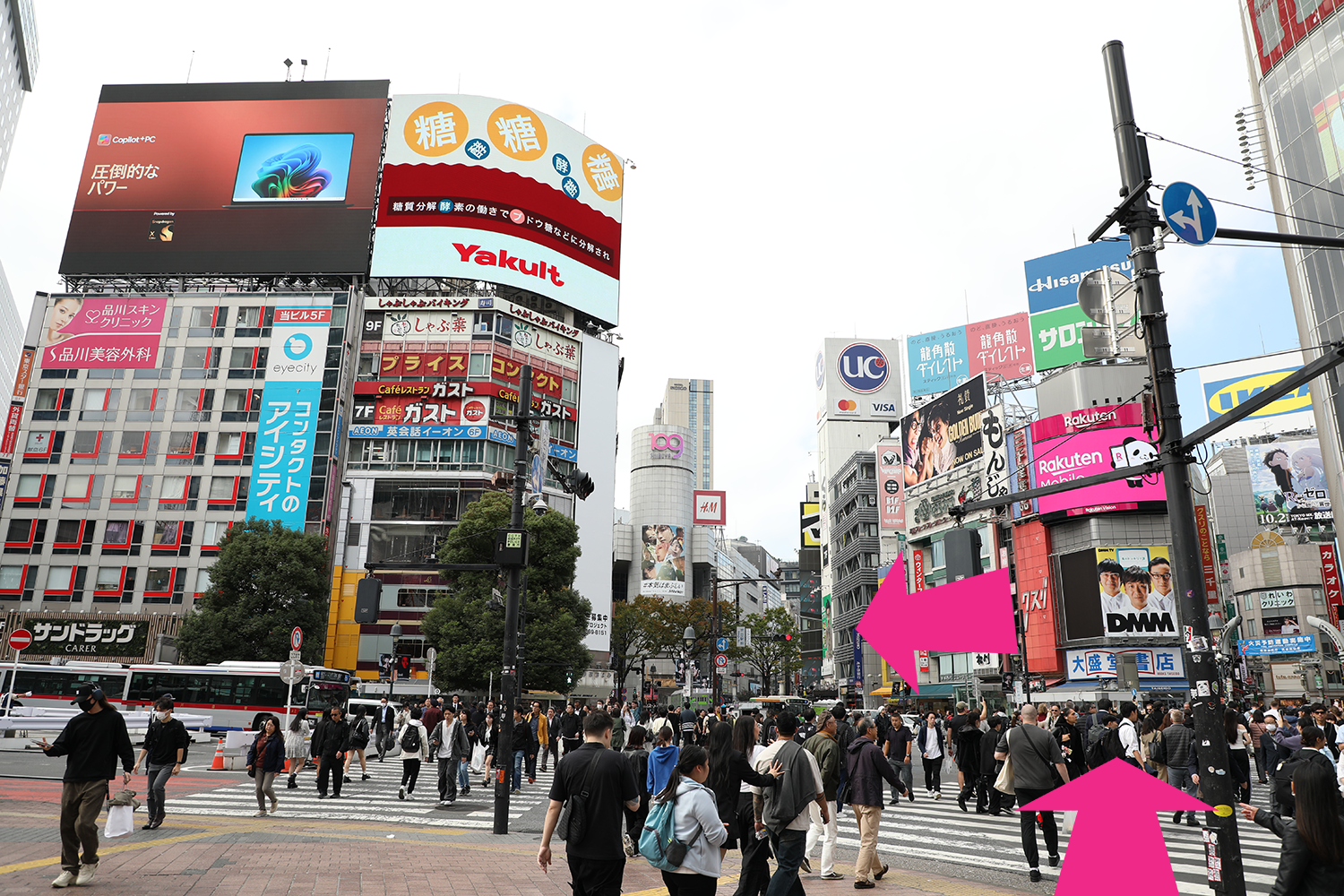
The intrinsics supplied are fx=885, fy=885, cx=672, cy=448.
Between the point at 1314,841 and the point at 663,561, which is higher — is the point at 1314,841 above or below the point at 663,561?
below

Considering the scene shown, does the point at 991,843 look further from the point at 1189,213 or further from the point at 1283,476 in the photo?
the point at 1283,476

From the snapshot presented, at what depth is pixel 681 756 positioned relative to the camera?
237 inches

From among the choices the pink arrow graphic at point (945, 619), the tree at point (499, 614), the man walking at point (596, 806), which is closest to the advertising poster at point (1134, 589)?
the tree at point (499, 614)

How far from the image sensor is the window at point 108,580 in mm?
53250

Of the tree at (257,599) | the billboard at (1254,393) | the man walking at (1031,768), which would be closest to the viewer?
the man walking at (1031,768)

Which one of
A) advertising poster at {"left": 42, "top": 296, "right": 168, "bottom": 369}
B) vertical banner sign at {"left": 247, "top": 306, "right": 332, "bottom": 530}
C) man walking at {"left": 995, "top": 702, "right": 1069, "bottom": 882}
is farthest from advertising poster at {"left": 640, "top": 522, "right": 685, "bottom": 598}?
man walking at {"left": 995, "top": 702, "right": 1069, "bottom": 882}

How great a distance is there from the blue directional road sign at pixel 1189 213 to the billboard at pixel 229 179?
2257 inches

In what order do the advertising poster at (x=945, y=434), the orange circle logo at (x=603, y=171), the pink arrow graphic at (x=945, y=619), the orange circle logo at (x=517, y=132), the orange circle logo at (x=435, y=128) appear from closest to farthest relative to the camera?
the pink arrow graphic at (x=945, y=619) < the advertising poster at (x=945, y=434) < the orange circle logo at (x=435, y=128) < the orange circle logo at (x=517, y=132) < the orange circle logo at (x=603, y=171)

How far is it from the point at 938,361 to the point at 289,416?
188 feet

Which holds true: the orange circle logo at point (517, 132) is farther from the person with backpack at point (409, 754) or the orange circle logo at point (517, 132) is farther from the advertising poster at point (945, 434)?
the person with backpack at point (409, 754)

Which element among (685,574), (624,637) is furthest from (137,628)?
(685,574)

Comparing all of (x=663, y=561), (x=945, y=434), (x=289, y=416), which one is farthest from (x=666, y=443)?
(x=289, y=416)

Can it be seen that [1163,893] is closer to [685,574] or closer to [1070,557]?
[1070,557]

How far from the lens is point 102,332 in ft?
189
